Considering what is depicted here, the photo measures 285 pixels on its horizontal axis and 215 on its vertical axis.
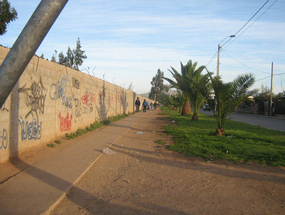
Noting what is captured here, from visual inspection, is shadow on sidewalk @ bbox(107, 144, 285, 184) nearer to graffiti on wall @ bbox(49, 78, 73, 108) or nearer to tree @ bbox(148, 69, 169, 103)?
graffiti on wall @ bbox(49, 78, 73, 108)

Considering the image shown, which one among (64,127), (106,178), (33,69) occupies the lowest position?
(106,178)

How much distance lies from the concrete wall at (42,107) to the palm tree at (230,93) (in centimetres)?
583

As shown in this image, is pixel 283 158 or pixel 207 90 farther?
pixel 207 90

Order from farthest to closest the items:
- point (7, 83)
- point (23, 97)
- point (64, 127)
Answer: point (64, 127), point (23, 97), point (7, 83)

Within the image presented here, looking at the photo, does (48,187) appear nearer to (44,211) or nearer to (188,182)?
(44,211)

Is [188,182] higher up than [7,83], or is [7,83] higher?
[7,83]

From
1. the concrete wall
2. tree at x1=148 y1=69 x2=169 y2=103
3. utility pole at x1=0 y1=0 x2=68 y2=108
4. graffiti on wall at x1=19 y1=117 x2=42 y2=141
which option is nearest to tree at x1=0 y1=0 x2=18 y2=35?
the concrete wall

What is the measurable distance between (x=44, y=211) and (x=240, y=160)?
16.8 ft

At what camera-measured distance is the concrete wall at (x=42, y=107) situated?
555 cm

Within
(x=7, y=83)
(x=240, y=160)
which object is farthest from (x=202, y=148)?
(x=7, y=83)

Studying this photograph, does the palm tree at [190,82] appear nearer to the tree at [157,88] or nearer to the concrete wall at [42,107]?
the concrete wall at [42,107]

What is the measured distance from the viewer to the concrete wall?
5.55 m

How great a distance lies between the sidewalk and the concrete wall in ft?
2.23

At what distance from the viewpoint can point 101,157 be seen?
7020mm
